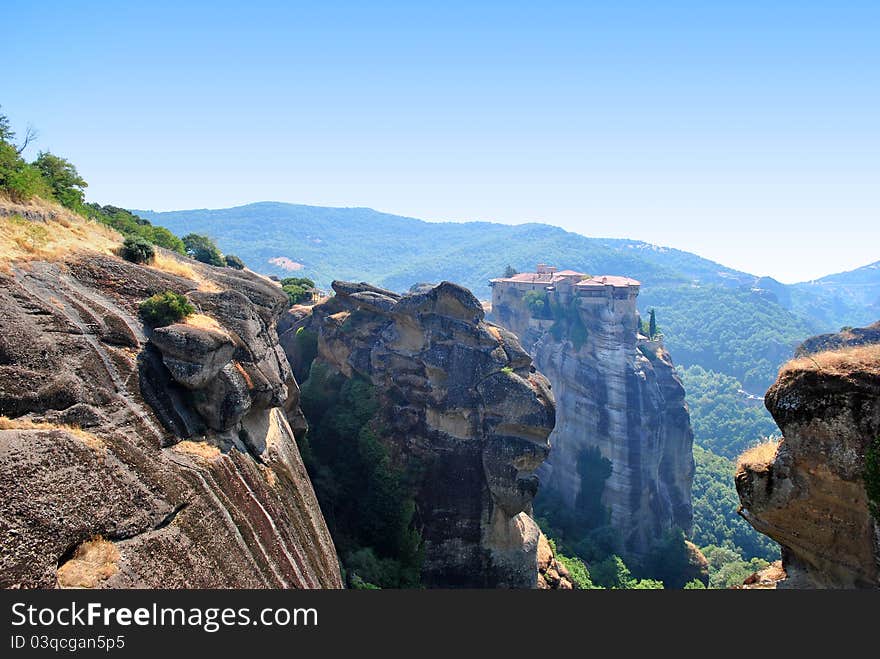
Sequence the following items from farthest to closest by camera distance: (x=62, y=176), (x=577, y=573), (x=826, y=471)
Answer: (x=577, y=573) < (x=62, y=176) < (x=826, y=471)

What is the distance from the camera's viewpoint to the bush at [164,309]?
17009 millimetres

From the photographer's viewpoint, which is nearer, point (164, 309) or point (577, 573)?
point (164, 309)

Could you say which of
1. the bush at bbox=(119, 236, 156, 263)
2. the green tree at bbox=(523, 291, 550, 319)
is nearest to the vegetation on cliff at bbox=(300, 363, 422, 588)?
the bush at bbox=(119, 236, 156, 263)

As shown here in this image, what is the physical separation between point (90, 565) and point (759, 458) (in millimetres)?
14513

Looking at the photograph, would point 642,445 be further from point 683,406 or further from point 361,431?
point 361,431

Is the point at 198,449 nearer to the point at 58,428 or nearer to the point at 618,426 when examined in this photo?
the point at 58,428

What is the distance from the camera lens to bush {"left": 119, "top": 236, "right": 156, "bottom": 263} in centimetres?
2009

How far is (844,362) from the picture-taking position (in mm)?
11719

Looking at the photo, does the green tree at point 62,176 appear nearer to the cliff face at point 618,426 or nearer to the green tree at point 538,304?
the cliff face at point 618,426

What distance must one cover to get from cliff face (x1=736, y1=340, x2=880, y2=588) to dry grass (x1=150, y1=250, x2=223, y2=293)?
18259mm

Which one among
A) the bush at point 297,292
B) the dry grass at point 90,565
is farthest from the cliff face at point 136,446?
the bush at point 297,292

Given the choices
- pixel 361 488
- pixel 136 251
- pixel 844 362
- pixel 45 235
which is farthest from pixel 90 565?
pixel 361 488

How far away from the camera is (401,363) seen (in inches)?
1371

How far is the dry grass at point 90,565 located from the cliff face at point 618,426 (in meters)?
55.1
